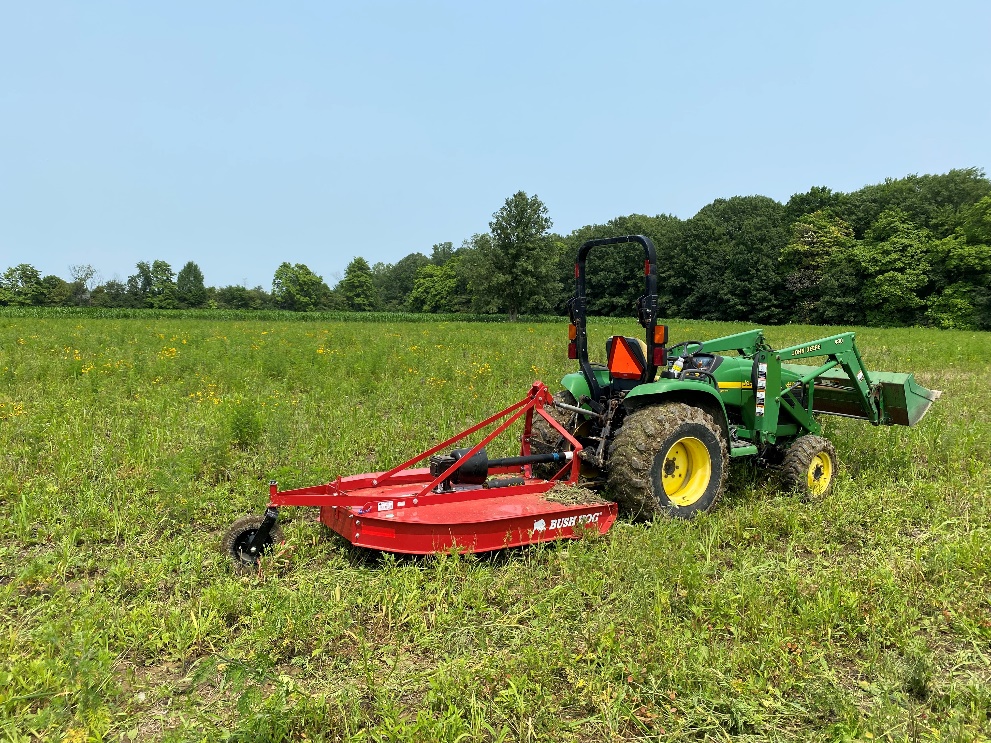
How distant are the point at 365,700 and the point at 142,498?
10.3ft

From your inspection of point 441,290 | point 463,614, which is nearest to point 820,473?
point 463,614

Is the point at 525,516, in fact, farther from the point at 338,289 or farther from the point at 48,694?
the point at 338,289

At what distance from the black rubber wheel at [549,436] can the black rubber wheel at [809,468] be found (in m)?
2.05

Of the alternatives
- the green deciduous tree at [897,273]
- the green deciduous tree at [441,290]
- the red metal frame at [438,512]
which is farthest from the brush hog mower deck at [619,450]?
the green deciduous tree at [441,290]

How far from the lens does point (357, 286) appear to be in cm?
10250

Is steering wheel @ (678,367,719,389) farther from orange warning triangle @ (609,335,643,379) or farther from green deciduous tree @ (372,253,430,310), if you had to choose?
green deciduous tree @ (372,253,430,310)

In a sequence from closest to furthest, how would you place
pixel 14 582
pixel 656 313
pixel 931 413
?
pixel 14 582 < pixel 656 313 < pixel 931 413

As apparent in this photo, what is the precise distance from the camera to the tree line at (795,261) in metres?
46.7

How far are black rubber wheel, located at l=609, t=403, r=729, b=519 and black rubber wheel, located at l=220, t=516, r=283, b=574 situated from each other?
2.50 metres

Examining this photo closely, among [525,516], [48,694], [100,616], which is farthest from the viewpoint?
[525,516]

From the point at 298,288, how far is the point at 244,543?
341 feet

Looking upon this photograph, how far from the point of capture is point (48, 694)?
2.66 m

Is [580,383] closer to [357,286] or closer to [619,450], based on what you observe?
[619,450]

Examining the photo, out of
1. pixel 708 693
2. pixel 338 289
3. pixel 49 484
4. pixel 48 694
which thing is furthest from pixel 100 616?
pixel 338 289
